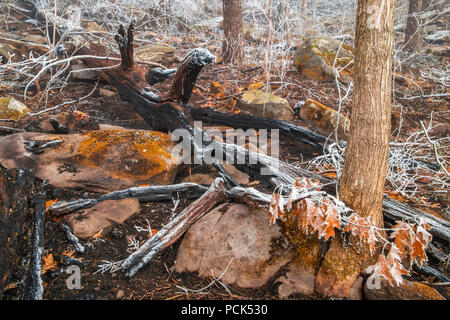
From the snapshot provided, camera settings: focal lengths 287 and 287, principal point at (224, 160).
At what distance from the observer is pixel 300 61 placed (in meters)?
7.59

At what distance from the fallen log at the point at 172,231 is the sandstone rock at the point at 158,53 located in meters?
5.99

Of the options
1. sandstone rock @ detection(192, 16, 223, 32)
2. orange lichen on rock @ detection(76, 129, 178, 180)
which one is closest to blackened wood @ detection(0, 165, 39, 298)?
orange lichen on rock @ detection(76, 129, 178, 180)

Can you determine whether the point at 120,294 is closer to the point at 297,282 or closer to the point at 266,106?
the point at 297,282

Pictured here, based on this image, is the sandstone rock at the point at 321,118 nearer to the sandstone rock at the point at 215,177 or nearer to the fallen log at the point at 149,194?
the sandstone rock at the point at 215,177

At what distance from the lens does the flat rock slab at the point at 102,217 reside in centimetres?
285

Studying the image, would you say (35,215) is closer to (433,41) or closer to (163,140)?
(163,140)

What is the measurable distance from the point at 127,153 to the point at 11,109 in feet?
9.49

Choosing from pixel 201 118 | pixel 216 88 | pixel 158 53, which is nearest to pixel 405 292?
pixel 201 118

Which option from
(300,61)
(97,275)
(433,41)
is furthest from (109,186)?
(433,41)

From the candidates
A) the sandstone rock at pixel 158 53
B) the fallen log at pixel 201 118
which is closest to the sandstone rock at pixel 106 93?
the fallen log at pixel 201 118

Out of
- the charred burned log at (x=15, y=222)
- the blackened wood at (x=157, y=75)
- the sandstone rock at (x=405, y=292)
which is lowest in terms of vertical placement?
the sandstone rock at (x=405, y=292)

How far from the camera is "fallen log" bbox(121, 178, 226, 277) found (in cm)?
251
